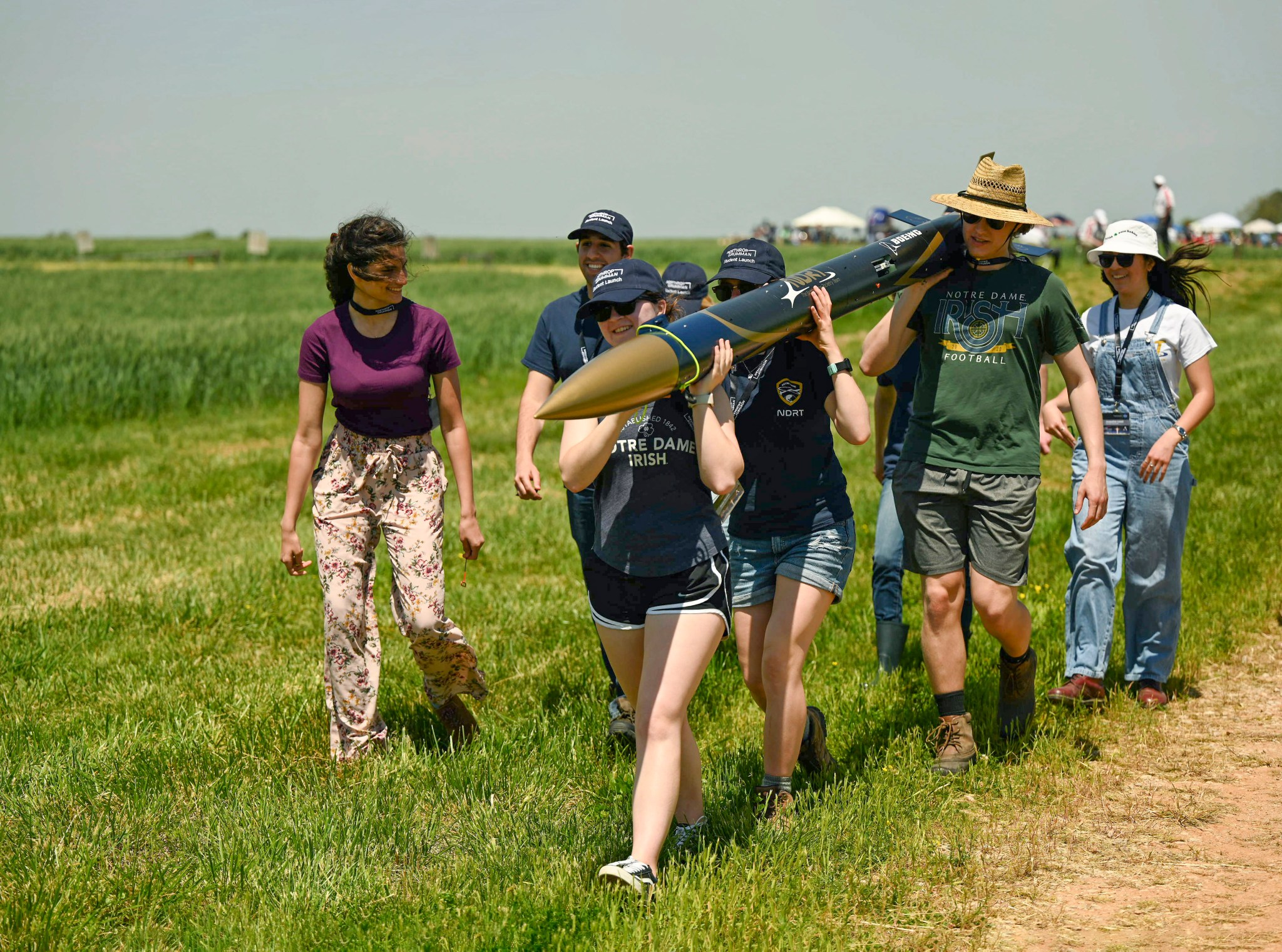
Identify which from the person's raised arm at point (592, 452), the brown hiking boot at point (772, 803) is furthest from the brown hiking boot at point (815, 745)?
the person's raised arm at point (592, 452)

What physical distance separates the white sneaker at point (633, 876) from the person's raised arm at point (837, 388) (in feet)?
5.64

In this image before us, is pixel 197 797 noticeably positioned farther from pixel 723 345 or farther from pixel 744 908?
pixel 723 345

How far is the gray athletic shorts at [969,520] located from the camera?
5273mm

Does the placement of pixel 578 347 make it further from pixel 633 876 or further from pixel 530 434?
pixel 633 876

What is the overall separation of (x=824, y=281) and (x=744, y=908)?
2.49 meters

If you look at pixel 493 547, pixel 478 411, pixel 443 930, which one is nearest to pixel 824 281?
pixel 443 930

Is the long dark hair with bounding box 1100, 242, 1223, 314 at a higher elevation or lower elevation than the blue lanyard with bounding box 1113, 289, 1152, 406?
higher

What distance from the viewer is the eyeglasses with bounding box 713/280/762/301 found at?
501 cm

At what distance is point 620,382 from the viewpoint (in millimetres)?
4023

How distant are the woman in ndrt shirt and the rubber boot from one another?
2.73 m

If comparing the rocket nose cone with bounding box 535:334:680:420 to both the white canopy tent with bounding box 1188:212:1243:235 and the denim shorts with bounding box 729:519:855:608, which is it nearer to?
the denim shorts with bounding box 729:519:855:608

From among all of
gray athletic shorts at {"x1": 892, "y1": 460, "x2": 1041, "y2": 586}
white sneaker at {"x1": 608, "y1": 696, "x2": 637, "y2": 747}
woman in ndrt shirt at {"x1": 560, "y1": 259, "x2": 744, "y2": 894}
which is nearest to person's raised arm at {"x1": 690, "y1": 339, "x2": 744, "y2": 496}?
woman in ndrt shirt at {"x1": 560, "y1": 259, "x2": 744, "y2": 894}

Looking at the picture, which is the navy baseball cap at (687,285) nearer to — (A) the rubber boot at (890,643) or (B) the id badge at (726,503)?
(B) the id badge at (726,503)

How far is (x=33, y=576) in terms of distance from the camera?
9258 mm
